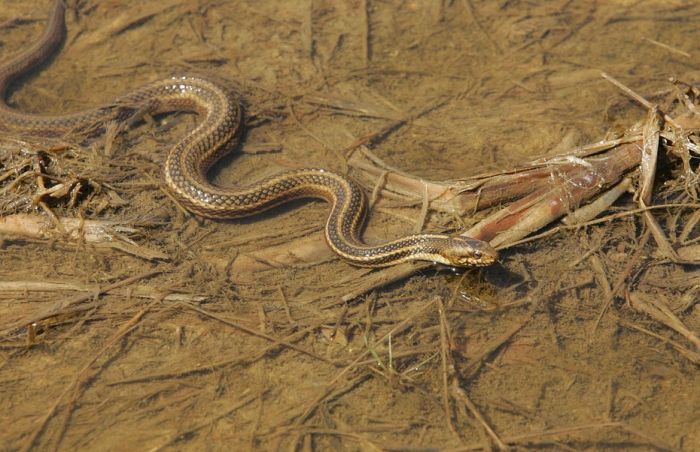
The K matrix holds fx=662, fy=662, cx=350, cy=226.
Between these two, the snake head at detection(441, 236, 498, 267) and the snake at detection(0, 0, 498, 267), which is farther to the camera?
the snake at detection(0, 0, 498, 267)

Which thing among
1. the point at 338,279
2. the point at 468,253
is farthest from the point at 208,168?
the point at 468,253

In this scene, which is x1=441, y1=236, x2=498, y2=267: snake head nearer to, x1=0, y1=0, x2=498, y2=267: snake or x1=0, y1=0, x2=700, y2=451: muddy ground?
x1=0, y1=0, x2=498, y2=267: snake

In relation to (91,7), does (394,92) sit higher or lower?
lower

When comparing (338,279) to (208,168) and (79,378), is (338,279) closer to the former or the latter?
(208,168)

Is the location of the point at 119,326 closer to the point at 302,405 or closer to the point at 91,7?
the point at 302,405

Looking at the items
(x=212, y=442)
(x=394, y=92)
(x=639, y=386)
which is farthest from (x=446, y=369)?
(x=394, y=92)

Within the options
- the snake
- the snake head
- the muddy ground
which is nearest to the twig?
the muddy ground
